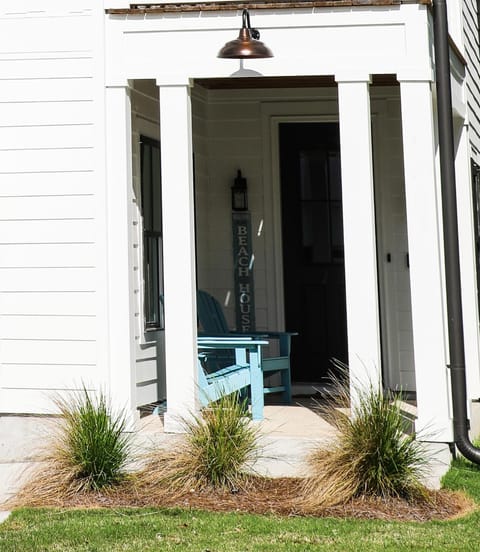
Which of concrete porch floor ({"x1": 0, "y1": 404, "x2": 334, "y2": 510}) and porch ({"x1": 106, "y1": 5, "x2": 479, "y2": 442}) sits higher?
porch ({"x1": 106, "y1": 5, "x2": 479, "y2": 442})

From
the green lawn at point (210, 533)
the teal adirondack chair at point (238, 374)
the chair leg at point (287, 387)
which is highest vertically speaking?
the teal adirondack chair at point (238, 374)

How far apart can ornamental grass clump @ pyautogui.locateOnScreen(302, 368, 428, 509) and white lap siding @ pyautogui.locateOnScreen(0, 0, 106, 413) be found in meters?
2.17

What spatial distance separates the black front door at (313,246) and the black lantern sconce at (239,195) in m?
0.41

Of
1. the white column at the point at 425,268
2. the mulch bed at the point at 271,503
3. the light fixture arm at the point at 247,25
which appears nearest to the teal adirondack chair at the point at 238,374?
the mulch bed at the point at 271,503

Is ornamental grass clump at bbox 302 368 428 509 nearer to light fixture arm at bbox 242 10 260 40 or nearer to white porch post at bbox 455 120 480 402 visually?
light fixture arm at bbox 242 10 260 40

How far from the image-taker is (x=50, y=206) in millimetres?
6926

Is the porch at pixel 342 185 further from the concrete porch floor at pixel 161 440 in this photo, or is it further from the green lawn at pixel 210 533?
the green lawn at pixel 210 533

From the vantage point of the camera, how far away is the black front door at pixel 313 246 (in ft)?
30.2

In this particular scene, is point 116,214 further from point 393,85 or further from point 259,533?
point 393,85

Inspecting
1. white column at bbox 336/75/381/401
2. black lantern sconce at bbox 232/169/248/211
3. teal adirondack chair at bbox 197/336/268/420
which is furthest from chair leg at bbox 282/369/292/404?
white column at bbox 336/75/381/401

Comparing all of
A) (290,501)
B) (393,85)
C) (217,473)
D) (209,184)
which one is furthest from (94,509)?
(393,85)

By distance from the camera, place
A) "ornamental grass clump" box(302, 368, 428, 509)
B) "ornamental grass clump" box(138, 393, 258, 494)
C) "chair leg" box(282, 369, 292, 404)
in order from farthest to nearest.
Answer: "chair leg" box(282, 369, 292, 404) → "ornamental grass clump" box(138, 393, 258, 494) → "ornamental grass clump" box(302, 368, 428, 509)

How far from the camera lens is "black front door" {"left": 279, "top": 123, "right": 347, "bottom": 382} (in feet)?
30.2

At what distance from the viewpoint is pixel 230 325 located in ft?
29.9
